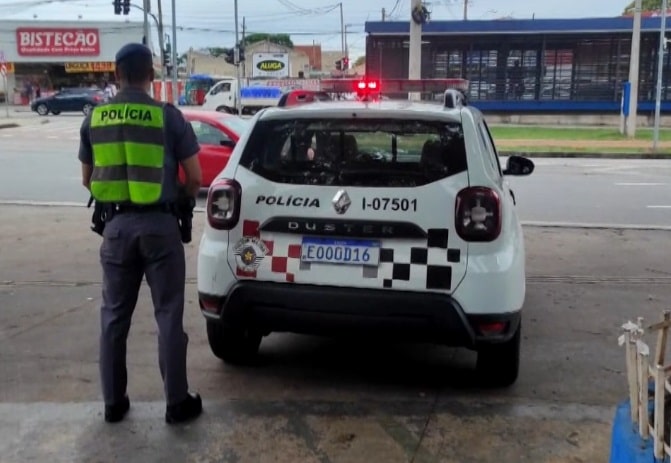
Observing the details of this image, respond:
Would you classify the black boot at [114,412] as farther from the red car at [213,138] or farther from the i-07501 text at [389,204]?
the red car at [213,138]

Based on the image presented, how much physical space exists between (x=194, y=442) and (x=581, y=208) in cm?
911

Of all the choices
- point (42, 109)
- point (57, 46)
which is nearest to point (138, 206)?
point (42, 109)

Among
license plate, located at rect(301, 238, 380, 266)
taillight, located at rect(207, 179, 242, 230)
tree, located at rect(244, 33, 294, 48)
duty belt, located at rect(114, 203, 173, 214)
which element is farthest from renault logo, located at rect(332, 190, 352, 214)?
tree, located at rect(244, 33, 294, 48)

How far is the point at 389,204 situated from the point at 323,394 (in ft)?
3.73

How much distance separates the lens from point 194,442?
3.65 meters

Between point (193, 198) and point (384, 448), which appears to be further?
point (193, 198)

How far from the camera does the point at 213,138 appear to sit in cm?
1245

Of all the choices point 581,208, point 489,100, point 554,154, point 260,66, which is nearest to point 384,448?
point 581,208

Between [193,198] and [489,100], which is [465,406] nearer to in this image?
[193,198]

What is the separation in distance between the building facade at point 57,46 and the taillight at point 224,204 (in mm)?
51128

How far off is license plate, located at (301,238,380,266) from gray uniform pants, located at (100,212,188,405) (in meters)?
0.64

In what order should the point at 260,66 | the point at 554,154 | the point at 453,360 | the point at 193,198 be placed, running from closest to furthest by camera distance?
the point at 193,198 → the point at 453,360 → the point at 554,154 → the point at 260,66

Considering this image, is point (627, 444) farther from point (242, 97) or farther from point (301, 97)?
point (242, 97)

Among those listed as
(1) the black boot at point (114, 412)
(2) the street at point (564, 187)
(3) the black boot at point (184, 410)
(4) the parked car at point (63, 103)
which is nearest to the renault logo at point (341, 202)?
(3) the black boot at point (184, 410)
